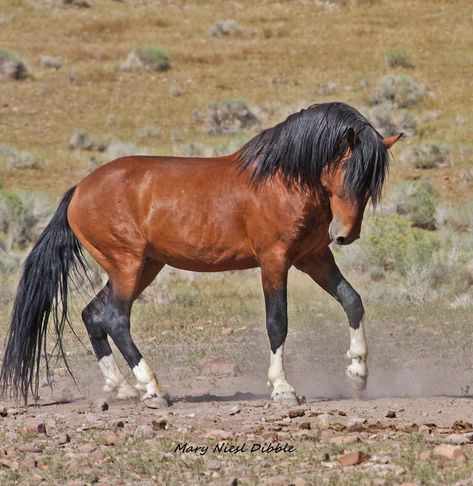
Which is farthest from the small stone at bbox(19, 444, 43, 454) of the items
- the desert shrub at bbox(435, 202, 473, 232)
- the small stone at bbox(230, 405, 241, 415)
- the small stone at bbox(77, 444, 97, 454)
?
the desert shrub at bbox(435, 202, 473, 232)

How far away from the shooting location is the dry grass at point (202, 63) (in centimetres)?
2639

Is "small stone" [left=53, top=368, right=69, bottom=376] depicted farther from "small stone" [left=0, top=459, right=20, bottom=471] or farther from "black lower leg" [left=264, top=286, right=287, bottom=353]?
"small stone" [left=0, top=459, right=20, bottom=471]

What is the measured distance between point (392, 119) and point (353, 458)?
804 inches

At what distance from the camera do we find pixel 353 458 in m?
5.98

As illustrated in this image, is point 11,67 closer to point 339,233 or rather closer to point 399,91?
point 399,91

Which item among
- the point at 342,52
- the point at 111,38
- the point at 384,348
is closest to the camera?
the point at 384,348

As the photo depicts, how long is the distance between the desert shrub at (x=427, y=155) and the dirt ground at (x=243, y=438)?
41.5ft

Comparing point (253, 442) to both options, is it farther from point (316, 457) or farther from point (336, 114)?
point (336, 114)

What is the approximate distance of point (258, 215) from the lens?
27.4 feet

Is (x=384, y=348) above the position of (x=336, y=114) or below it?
below

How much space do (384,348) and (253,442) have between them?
14.3 feet

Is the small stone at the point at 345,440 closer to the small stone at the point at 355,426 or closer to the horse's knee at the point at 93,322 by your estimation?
the small stone at the point at 355,426

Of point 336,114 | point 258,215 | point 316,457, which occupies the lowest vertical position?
point 316,457

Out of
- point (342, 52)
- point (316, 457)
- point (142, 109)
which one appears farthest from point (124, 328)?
point (342, 52)
